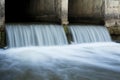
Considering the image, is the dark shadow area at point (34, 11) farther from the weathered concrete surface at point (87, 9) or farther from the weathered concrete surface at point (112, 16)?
the weathered concrete surface at point (112, 16)

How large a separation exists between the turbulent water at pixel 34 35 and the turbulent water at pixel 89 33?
487 mm

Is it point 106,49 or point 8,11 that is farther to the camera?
point 8,11

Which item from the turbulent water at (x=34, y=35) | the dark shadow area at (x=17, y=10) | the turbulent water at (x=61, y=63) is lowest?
the turbulent water at (x=61, y=63)

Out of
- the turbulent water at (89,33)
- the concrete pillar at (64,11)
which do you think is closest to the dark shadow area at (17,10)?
the concrete pillar at (64,11)

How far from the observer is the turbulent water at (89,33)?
31.8ft

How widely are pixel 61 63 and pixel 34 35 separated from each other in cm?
240

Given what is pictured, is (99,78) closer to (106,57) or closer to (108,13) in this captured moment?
(106,57)

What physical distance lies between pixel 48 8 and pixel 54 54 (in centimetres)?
311

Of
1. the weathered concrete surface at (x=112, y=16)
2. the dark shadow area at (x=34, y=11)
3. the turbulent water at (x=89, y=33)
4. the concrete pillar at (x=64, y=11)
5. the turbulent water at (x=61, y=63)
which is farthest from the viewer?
the weathered concrete surface at (x=112, y=16)

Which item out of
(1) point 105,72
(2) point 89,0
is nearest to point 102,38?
(2) point 89,0

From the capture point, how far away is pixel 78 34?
32.0 feet

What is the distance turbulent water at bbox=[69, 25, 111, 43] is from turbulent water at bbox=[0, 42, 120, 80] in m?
0.53

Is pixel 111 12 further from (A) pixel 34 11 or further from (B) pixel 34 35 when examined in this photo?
(B) pixel 34 35

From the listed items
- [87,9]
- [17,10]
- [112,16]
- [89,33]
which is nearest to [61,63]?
[89,33]
